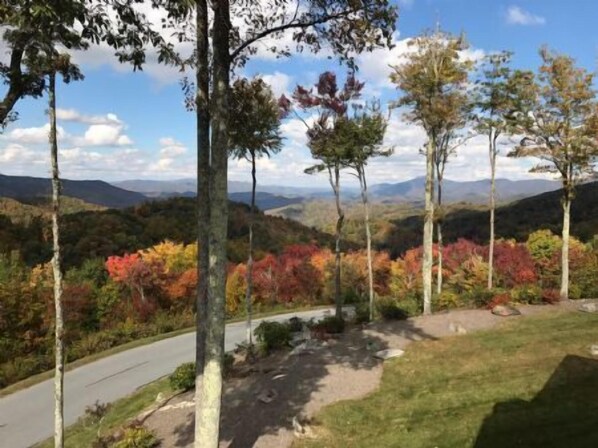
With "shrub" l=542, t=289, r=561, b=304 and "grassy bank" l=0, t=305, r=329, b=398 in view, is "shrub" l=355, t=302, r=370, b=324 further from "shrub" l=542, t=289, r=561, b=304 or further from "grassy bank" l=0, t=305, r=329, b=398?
"grassy bank" l=0, t=305, r=329, b=398

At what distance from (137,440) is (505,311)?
45.8 feet

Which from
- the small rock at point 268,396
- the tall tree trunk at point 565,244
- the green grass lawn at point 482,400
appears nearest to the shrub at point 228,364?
the small rock at point 268,396

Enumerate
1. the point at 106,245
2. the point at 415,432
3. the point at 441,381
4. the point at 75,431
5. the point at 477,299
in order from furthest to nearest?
the point at 106,245, the point at 477,299, the point at 75,431, the point at 441,381, the point at 415,432

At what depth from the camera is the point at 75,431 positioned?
45.9 feet

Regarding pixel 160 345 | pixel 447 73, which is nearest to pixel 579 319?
pixel 447 73

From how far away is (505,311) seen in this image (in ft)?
59.3

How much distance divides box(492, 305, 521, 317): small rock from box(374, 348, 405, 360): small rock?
5919mm

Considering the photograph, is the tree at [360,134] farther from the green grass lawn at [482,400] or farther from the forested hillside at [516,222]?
the forested hillside at [516,222]

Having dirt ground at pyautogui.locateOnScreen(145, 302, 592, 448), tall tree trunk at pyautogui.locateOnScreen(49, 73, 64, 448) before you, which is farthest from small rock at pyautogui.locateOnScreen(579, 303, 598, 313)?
tall tree trunk at pyautogui.locateOnScreen(49, 73, 64, 448)

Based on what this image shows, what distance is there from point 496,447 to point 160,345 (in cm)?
1989

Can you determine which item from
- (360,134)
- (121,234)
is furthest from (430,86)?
(121,234)

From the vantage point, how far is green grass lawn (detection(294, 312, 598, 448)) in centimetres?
868

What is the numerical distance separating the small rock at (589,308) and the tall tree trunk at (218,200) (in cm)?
1632

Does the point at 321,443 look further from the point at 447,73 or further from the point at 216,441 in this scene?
the point at 447,73
